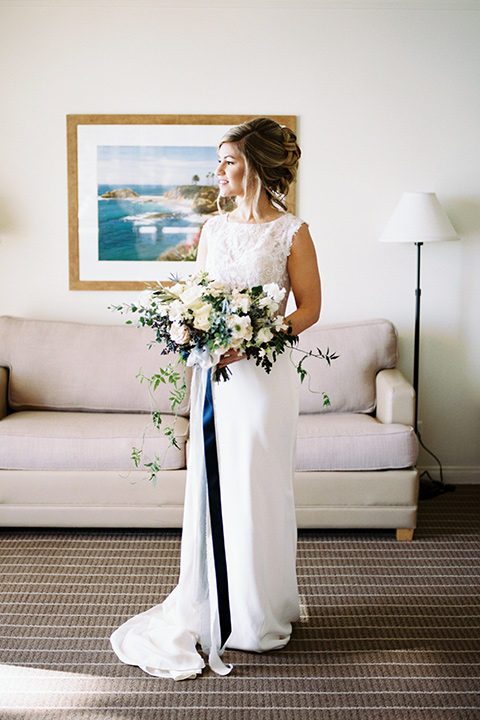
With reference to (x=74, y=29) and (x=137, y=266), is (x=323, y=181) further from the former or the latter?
(x=74, y=29)

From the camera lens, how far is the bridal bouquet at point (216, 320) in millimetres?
2051

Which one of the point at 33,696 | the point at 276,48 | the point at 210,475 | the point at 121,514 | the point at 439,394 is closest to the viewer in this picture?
the point at 33,696

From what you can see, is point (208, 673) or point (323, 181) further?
point (323, 181)

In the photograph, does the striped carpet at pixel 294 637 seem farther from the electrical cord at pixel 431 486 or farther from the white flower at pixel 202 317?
the white flower at pixel 202 317

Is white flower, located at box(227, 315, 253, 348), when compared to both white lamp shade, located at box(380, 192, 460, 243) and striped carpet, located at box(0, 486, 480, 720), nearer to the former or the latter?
striped carpet, located at box(0, 486, 480, 720)

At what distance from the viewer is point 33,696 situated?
217cm

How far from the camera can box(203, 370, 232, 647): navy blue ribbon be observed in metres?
2.30

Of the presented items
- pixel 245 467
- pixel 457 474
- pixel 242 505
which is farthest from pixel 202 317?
pixel 457 474

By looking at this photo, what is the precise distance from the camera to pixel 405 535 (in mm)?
3439

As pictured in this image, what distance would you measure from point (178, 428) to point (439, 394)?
1.78 meters

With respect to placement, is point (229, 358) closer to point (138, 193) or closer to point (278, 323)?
point (278, 323)

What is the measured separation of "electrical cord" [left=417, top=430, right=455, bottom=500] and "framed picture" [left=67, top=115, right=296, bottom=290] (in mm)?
1834

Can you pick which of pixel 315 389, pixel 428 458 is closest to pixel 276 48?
pixel 315 389

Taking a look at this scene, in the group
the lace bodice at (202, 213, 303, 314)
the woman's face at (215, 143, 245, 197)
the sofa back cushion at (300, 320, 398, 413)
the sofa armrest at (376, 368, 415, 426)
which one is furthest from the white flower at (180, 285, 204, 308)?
the sofa back cushion at (300, 320, 398, 413)
